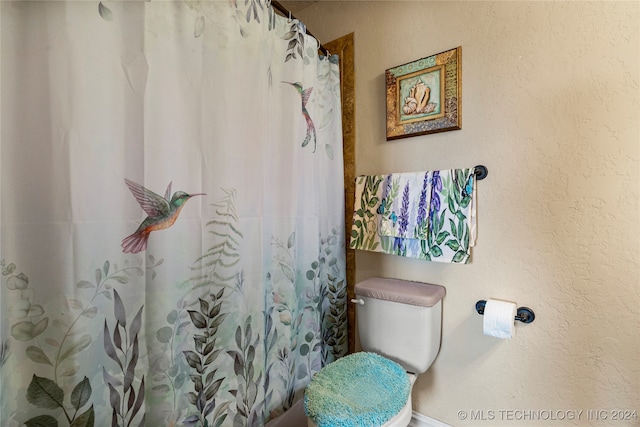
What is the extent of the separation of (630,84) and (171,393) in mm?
1800

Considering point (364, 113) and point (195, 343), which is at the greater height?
point (364, 113)

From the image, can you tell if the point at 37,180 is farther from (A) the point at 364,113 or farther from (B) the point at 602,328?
(B) the point at 602,328

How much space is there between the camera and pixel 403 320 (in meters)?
1.17

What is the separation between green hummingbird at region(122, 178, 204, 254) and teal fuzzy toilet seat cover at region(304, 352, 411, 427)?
0.78 m

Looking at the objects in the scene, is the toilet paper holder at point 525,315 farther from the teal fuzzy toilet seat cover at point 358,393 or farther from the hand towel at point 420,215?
the teal fuzzy toilet seat cover at point 358,393

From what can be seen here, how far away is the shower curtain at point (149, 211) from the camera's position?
0.61 meters

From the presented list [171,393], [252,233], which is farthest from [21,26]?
[171,393]

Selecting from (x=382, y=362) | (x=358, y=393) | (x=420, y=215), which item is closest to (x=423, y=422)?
(x=382, y=362)

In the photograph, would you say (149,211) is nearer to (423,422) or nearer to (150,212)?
(150,212)

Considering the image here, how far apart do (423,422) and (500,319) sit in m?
0.71

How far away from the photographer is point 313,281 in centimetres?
128

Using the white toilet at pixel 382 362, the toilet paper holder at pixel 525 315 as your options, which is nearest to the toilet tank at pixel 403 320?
the white toilet at pixel 382 362

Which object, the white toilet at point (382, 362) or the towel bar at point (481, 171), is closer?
the white toilet at point (382, 362)

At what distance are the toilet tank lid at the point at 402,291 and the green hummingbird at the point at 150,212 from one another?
0.88m
